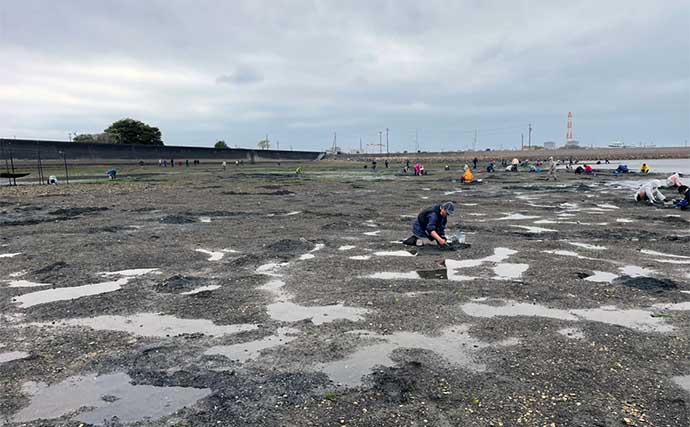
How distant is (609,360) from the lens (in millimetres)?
5004

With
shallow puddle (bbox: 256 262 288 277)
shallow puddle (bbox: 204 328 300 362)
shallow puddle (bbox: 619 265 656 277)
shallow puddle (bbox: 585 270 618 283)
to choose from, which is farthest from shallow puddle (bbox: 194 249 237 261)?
shallow puddle (bbox: 619 265 656 277)

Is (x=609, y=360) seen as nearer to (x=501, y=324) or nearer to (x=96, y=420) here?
(x=501, y=324)

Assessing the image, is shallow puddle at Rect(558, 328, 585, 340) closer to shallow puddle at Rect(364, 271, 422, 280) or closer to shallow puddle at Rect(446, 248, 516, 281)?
shallow puddle at Rect(446, 248, 516, 281)

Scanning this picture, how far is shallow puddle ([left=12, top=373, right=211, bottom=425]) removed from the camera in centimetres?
406

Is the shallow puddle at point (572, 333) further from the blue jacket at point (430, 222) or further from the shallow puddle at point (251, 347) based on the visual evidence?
the blue jacket at point (430, 222)

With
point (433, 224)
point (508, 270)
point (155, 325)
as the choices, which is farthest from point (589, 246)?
point (155, 325)

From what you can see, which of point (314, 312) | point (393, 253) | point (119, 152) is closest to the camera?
point (314, 312)

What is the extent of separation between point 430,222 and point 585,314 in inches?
182

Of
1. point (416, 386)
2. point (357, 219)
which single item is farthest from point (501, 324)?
point (357, 219)

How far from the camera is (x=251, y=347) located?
5.51 meters

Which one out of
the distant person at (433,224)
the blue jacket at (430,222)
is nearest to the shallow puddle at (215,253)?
the distant person at (433,224)

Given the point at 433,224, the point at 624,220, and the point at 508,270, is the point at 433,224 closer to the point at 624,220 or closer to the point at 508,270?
the point at 508,270

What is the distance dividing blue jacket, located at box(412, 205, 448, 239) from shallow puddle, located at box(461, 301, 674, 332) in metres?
3.82

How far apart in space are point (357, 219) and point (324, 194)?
30.6ft
